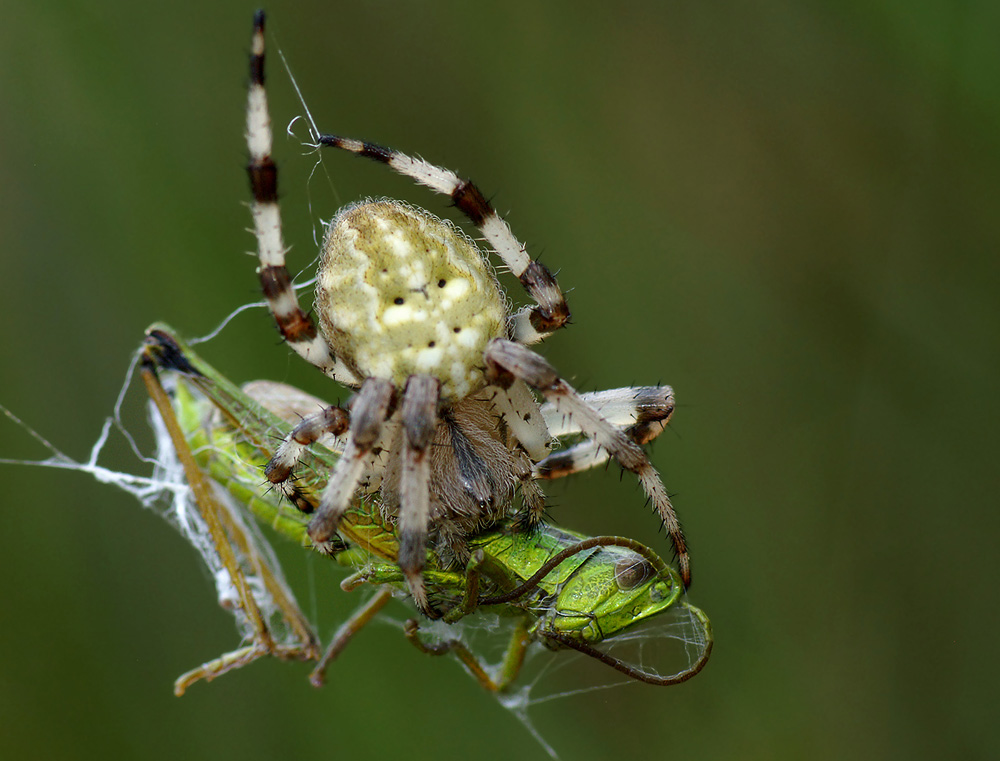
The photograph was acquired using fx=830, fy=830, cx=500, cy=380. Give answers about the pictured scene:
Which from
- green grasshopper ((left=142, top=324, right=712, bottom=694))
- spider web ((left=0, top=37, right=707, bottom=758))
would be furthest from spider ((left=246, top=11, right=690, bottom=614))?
spider web ((left=0, top=37, right=707, bottom=758))

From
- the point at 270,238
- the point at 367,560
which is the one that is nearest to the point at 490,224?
the point at 270,238

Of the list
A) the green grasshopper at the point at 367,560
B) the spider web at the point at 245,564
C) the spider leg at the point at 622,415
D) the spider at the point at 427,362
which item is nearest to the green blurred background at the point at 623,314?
the spider web at the point at 245,564

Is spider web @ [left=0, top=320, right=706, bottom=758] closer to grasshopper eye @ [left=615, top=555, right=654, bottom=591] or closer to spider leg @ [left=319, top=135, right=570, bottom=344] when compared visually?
grasshopper eye @ [left=615, top=555, right=654, bottom=591]

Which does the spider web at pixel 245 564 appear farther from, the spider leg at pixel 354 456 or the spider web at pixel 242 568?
the spider leg at pixel 354 456

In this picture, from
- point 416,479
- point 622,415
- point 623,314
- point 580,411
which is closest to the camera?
point 416,479

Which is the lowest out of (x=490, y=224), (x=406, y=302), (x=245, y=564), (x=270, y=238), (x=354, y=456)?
(x=245, y=564)

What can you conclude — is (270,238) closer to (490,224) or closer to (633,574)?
(490,224)
